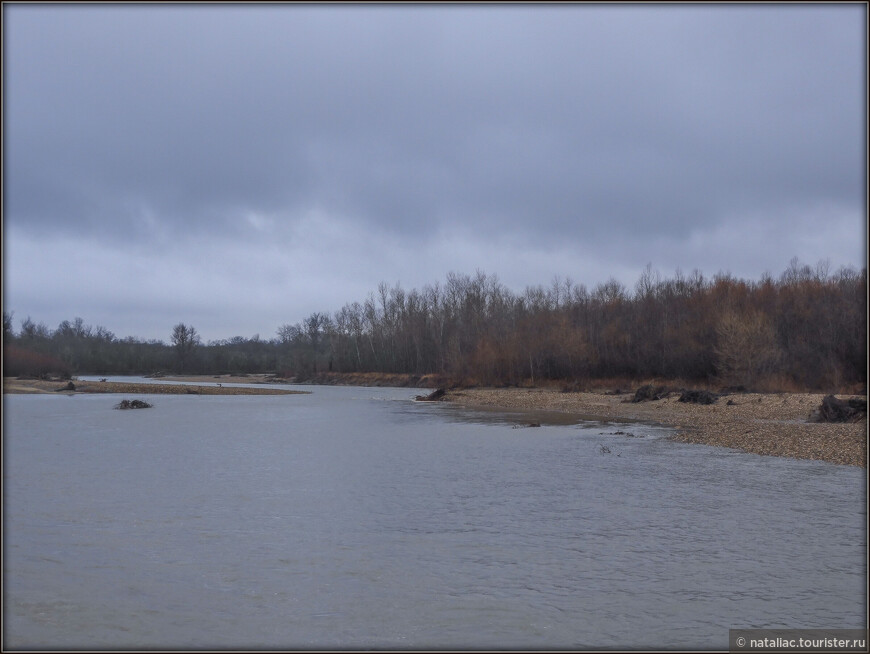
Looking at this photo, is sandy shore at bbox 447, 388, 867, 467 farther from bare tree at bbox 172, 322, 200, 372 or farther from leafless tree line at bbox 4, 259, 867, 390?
bare tree at bbox 172, 322, 200, 372

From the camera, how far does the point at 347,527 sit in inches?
549

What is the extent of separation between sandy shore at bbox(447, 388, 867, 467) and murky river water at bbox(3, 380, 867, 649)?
8.16 feet

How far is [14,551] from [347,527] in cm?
597

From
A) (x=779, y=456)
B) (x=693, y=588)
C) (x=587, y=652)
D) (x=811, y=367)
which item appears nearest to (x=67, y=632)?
(x=587, y=652)

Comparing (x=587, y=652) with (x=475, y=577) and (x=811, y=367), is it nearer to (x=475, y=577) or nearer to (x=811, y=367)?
(x=475, y=577)

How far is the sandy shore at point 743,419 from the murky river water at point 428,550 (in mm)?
2487

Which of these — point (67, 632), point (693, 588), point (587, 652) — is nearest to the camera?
point (587, 652)

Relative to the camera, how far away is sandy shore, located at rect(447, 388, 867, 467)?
23.8m

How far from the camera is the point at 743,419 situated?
115ft

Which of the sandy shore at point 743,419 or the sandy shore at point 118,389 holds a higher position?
the sandy shore at point 118,389

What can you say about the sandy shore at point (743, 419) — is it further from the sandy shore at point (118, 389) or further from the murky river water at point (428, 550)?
the sandy shore at point (118, 389)

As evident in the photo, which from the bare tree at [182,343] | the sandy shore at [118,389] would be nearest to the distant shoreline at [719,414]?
the sandy shore at [118,389]

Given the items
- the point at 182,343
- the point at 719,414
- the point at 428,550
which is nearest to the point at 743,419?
the point at 719,414

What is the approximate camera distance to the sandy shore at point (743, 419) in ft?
78.0
